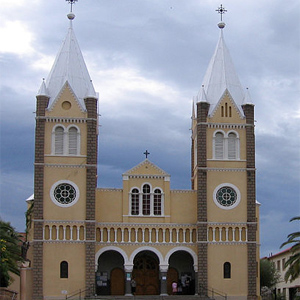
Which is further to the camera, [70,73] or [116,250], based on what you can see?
[70,73]

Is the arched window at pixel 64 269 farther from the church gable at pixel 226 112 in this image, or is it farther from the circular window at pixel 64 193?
the church gable at pixel 226 112

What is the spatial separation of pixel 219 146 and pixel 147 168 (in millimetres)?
6047

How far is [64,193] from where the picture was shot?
55.5m

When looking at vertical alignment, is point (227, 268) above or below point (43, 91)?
below

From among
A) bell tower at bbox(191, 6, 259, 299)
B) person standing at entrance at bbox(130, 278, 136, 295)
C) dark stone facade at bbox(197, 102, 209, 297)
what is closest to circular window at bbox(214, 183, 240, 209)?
bell tower at bbox(191, 6, 259, 299)

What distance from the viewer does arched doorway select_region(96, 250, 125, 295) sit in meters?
57.4

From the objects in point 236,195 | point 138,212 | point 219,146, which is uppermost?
point 219,146

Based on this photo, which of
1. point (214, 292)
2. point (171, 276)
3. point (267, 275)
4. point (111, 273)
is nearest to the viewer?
point (214, 292)

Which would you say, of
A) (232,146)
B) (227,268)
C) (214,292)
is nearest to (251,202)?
(232,146)

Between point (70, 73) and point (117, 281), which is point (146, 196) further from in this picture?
point (70, 73)

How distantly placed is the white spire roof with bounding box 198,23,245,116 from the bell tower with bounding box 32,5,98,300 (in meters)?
9.49

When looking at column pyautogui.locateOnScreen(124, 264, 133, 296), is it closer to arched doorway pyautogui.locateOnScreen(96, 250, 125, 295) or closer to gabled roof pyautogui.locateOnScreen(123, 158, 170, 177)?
arched doorway pyautogui.locateOnScreen(96, 250, 125, 295)

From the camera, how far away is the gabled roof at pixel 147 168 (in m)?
57.2

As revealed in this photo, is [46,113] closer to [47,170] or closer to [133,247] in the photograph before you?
[47,170]
